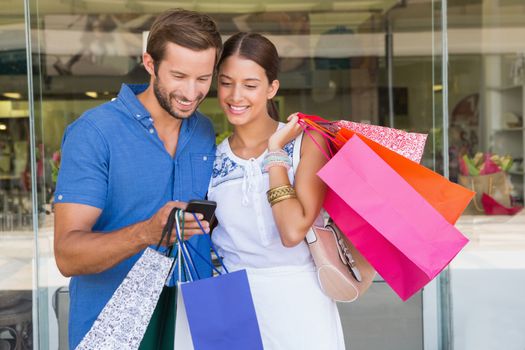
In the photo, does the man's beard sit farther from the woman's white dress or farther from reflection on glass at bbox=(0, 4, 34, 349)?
reflection on glass at bbox=(0, 4, 34, 349)

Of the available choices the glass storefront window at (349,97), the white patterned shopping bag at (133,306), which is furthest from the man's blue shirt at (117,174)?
the glass storefront window at (349,97)

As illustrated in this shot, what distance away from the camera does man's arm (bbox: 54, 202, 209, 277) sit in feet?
4.67

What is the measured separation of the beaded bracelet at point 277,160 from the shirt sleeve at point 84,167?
355mm

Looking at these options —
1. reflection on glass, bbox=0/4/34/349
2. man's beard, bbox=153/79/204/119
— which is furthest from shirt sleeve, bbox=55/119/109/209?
reflection on glass, bbox=0/4/34/349

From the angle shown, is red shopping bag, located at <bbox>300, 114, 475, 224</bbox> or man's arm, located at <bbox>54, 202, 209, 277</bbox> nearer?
man's arm, located at <bbox>54, 202, 209, 277</bbox>

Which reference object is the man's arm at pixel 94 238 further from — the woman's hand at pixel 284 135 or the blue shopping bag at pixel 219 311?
the woman's hand at pixel 284 135

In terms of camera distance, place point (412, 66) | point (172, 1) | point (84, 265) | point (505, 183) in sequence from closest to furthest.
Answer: point (84, 265), point (505, 183), point (172, 1), point (412, 66)

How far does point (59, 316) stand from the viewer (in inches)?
152

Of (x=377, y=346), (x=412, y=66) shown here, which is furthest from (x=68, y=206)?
(x=412, y=66)

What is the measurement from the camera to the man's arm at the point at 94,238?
1424mm

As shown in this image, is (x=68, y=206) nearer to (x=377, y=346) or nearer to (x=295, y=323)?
(x=295, y=323)

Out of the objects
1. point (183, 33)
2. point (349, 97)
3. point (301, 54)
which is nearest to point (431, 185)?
point (183, 33)

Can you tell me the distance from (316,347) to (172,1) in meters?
7.26

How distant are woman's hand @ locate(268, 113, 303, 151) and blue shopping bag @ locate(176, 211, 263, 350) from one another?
352mm
